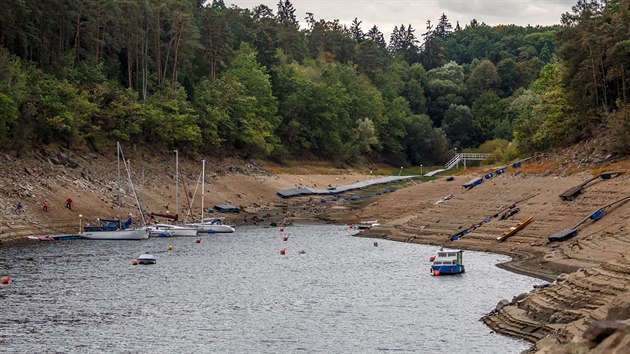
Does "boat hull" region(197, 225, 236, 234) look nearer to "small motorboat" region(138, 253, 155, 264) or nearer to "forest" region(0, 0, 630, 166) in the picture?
"forest" region(0, 0, 630, 166)

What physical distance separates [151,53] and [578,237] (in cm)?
9395

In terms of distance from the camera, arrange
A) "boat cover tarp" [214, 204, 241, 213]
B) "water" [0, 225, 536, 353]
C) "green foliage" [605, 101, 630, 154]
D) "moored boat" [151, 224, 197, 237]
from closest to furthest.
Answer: "water" [0, 225, 536, 353], "green foliage" [605, 101, 630, 154], "moored boat" [151, 224, 197, 237], "boat cover tarp" [214, 204, 241, 213]

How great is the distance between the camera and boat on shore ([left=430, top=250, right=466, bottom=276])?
2963 inches

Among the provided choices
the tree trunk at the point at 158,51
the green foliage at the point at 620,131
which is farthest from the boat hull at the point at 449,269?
the tree trunk at the point at 158,51

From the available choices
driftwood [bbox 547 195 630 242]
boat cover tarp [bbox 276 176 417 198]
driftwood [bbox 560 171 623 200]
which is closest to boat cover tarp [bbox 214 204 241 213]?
boat cover tarp [bbox 276 176 417 198]

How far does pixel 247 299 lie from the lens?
217 ft

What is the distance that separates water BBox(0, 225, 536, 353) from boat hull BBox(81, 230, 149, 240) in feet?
14.6

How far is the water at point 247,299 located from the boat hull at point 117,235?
4.46 metres

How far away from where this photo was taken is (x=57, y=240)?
97.8m

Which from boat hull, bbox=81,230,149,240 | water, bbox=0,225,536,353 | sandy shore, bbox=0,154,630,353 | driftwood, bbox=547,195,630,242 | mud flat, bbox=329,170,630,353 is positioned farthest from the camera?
boat hull, bbox=81,230,149,240

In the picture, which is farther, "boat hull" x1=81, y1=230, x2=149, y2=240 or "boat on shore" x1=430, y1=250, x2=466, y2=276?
"boat hull" x1=81, y1=230, x2=149, y2=240

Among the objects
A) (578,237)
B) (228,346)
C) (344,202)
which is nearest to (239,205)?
(344,202)

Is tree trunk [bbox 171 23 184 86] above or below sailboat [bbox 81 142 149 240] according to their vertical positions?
above

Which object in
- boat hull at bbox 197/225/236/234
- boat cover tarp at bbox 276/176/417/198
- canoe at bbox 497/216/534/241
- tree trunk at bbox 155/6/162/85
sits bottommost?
boat hull at bbox 197/225/236/234
